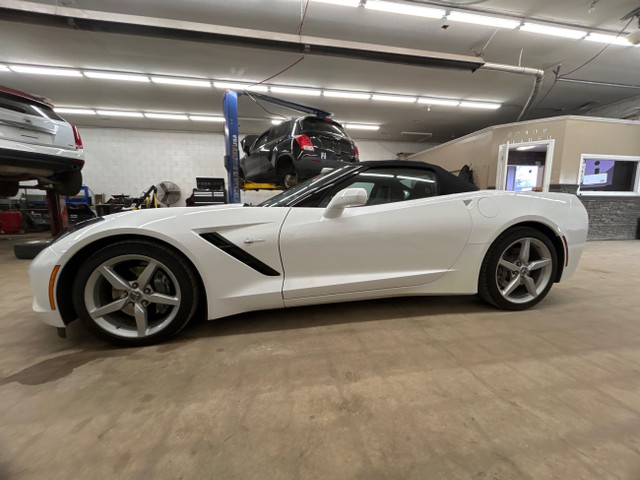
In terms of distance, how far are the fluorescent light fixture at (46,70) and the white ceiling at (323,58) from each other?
25 centimetres

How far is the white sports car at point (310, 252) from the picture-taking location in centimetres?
140

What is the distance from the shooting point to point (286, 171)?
4949 mm

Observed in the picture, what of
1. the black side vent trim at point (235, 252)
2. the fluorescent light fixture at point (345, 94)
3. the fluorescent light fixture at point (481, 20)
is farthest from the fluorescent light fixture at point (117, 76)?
the black side vent trim at point (235, 252)

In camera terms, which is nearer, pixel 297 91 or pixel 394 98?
pixel 297 91

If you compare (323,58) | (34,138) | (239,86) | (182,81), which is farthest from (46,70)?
(323,58)

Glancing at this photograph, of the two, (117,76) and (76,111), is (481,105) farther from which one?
(76,111)

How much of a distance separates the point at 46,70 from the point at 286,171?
20.9ft

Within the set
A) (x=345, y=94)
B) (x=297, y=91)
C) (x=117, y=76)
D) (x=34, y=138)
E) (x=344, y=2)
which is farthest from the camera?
(x=345, y=94)

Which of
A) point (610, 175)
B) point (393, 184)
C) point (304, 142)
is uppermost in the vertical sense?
point (304, 142)

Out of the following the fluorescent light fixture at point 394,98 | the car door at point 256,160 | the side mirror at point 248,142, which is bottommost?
the car door at point 256,160

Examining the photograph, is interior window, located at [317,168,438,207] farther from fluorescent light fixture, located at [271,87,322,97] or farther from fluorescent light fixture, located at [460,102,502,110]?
fluorescent light fixture, located at [460,102,502,110]

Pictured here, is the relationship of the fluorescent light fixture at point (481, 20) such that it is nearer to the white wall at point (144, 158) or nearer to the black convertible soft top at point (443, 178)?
the black convertible soft top at point (443, 178)

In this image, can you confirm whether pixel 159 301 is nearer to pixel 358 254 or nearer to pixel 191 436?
pixel 191 436

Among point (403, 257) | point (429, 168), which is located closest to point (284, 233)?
point (403, 257)
